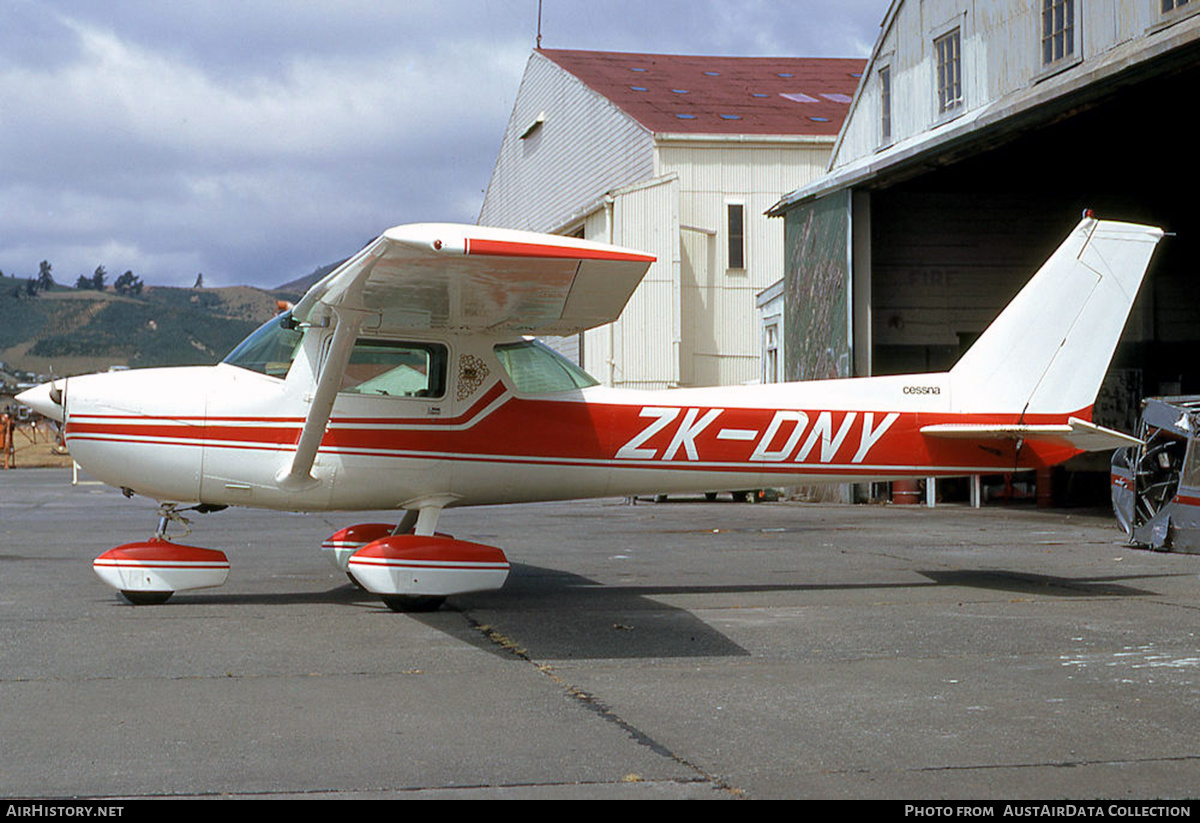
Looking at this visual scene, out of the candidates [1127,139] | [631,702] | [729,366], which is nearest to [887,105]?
[1127,139]

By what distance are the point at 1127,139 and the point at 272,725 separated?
667 inches

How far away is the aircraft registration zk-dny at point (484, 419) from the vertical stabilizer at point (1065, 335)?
16mm

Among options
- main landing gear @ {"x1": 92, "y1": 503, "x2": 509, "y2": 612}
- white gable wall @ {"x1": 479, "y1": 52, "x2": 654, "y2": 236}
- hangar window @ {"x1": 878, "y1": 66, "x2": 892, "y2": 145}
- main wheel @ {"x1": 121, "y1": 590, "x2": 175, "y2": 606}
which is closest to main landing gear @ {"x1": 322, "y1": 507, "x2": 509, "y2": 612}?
main landing gear @ {"x1": 92, "y1": 503, "x2": 509, "y2": 612}

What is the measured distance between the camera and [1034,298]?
945cm

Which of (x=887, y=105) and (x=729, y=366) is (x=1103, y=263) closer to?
(x=887, y=105)

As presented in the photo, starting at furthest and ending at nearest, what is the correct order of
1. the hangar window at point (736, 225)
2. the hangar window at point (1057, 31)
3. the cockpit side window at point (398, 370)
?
the hangar window at point (736, 225) → the hangar window at point (1057, 31) → the cockpit side window at point (398, 370)

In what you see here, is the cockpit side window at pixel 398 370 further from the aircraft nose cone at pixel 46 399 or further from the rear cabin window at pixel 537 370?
the aircraft nose cone at pixel 46 399

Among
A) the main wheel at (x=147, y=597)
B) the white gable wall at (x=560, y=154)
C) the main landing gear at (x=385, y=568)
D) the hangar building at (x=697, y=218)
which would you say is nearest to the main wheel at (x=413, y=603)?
the main landing gear at (x=385, y=568)

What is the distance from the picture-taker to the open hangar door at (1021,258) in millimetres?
20312

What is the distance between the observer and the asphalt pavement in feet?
13.6

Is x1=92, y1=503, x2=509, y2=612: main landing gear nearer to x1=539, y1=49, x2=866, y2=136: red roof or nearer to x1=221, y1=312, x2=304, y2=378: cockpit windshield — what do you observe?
x1=221, y1=312, x2=304, y2=378: cockpit windshield

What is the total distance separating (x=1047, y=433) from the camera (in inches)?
352

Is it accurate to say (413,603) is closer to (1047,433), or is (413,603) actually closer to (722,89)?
(1047,433)

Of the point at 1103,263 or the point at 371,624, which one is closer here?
the point at 371,624
